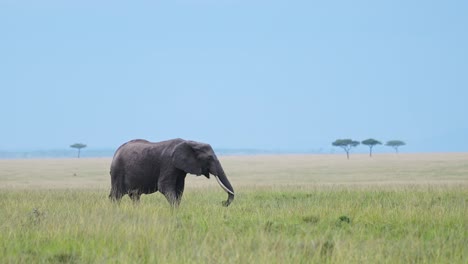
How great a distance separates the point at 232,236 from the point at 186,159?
5.92 meters

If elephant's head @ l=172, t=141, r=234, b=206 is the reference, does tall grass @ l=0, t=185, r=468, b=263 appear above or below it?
below

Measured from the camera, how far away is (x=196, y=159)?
630 inches

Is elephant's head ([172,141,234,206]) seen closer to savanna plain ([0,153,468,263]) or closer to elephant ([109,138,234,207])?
elephant ([109,138,234,207])

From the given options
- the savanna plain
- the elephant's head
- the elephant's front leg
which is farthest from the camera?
the elephant's front leg

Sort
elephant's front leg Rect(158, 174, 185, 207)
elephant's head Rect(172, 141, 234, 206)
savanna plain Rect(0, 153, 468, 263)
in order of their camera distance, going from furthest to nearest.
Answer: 1. elephant's front leg Rect(158, 174, 185, 207)
2. elephant's head Rect(172, 141, 234, 206)
3. savanna plain Rect(0, 153, 468, 263)

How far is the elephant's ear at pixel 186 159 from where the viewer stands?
52.0 ft

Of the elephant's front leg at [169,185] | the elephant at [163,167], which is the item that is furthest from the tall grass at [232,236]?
the elephant at [163,167]

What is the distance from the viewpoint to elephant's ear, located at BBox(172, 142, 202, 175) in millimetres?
15836

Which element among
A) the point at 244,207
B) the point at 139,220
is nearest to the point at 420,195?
the point at 244,207

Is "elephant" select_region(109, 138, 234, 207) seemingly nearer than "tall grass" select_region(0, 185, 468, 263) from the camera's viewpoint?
No

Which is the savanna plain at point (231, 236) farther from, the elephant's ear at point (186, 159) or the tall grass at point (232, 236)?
the elephant's ear at point (186, 159)

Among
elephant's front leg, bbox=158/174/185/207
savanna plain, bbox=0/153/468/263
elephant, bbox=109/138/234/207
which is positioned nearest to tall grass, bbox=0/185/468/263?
savanna plain, bbox=0/153/468/263

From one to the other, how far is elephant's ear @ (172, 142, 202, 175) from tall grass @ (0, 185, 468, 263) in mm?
1079

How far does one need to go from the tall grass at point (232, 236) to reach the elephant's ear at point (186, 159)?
1079 millimetres
